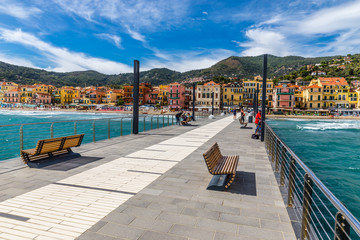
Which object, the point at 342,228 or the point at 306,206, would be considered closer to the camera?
the point at 342,228

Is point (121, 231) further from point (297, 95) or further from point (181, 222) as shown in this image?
point (297, 95)

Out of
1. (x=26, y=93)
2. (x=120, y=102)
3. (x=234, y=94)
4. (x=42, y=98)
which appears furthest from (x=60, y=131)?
(x=26, y=93)

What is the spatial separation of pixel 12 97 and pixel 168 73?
354ft

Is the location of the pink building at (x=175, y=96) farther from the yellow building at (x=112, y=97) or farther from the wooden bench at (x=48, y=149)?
the wooden bench at (x=48, y=149)

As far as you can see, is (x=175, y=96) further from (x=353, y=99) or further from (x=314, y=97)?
(x=353, y=99)

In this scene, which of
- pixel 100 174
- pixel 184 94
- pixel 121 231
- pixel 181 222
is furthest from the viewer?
pixel 184 94

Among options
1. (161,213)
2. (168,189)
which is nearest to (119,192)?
(168,189)

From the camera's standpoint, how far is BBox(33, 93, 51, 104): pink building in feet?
346

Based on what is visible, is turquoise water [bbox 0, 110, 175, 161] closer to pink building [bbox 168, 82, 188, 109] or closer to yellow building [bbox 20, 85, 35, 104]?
pink building [bbox 168, 82, 188, 109]

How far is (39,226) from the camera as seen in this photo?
2979mm

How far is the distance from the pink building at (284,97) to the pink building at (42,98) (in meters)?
102

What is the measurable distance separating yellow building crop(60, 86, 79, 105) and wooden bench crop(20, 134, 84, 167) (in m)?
114

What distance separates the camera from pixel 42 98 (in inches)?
4213

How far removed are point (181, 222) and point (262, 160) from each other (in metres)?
4.49
